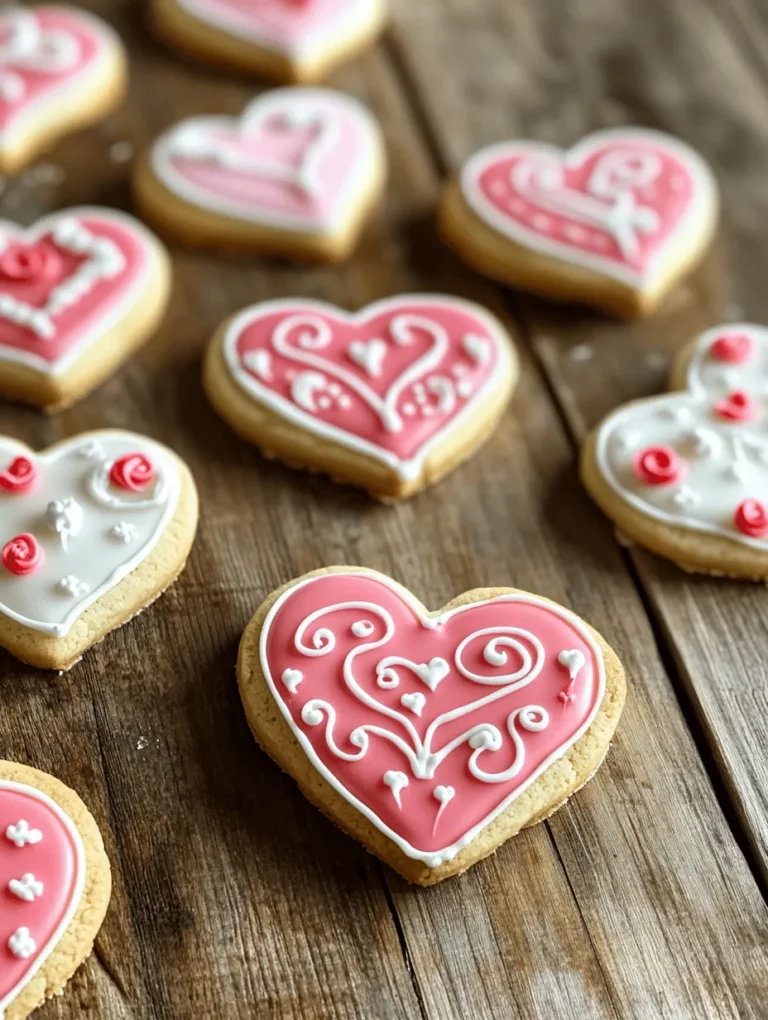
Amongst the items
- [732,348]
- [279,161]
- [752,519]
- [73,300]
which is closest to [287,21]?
[279,161]

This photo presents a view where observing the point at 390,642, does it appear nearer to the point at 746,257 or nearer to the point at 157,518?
the point at 157,518

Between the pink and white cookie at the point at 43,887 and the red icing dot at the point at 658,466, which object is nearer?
the pink and white cookie at the point at 43,887

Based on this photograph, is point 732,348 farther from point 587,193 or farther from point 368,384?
point 368,384

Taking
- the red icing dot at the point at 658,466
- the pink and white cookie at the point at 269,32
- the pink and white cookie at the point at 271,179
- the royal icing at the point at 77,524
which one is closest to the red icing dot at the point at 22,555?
the royal icing at the point at 77,524

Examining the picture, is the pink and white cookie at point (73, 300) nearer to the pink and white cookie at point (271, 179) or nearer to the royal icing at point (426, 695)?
the pink and white cookie at point (271, 179)

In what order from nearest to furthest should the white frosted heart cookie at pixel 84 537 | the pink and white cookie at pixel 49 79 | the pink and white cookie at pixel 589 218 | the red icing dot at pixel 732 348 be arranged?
1. the white frosted heart cookie at pixel 84 537
2. the red icing dot at pixel 732 348
3. the pink and white cookie at pixel 589 218
4. the pink and white cookie at pixel 49 79

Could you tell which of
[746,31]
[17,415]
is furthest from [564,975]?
[746,31]
